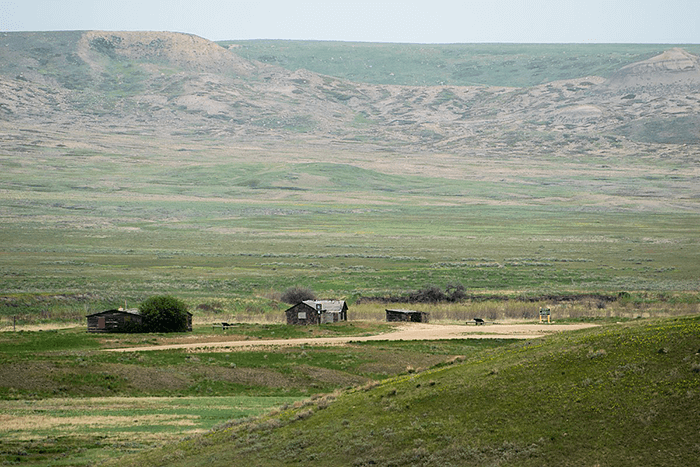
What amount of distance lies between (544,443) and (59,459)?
13858 mm

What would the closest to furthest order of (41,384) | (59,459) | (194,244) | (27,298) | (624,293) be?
(59,459) → (41,384) → (27,298) → (624,293) → (194,244)

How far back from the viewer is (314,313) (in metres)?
61.0

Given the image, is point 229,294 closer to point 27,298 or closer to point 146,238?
point 27,298

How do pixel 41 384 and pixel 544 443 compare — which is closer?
pixel 544 443

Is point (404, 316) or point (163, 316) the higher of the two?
point (163, 316)

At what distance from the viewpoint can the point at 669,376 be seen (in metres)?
18.9

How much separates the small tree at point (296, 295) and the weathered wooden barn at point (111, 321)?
19706 mm

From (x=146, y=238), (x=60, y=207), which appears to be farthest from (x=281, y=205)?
(x=146, y=238)

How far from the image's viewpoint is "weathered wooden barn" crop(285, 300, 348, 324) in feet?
200

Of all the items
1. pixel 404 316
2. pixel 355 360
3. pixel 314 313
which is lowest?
pixel 355 360

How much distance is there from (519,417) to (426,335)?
3465 centimetres

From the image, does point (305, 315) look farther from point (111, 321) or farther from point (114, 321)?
point (111, 321)

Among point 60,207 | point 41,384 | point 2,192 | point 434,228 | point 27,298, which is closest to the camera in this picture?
point 41,384

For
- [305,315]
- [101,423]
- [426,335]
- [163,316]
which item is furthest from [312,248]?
[101,423]
